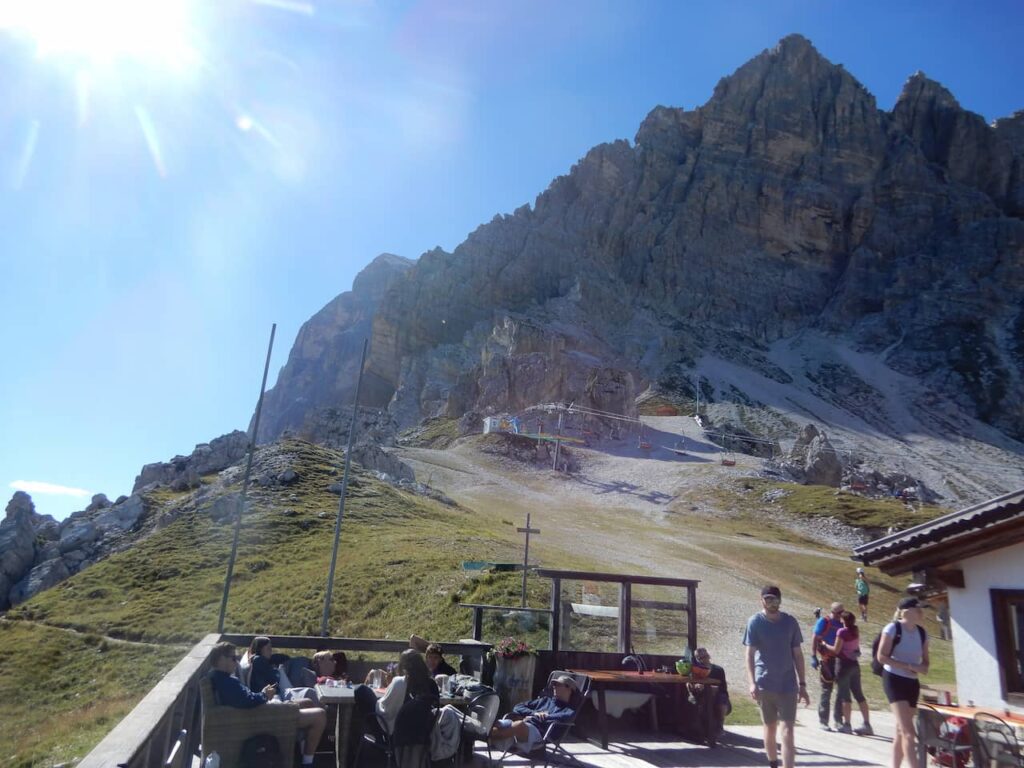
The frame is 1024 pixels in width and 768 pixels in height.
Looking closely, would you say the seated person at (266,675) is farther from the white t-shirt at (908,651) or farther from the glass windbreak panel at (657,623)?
the white t-shirt at (908,651)

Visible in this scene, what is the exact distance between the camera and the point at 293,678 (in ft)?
28.7

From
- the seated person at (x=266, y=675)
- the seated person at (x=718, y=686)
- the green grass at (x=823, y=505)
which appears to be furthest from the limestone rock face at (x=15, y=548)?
the green grass at (x=823, y=505)

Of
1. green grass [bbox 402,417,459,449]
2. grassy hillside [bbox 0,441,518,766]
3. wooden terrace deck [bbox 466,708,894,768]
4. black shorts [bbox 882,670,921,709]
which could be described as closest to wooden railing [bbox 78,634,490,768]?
wooden terrace deck [bbox 466,708,894,768]

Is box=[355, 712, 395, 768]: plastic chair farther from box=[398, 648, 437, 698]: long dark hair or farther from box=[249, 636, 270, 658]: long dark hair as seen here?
box=[249, 636, 270, 658]: long dark hair

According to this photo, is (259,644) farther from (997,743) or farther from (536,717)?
(997,743)

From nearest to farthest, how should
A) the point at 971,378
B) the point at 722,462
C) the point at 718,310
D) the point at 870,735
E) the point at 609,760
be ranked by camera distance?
the point at 609,760 < the point at 870,735 < the point at 722,462 < the point at 971,378 < the point at 718,310

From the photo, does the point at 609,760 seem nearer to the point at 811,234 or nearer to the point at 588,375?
the point at 588,375

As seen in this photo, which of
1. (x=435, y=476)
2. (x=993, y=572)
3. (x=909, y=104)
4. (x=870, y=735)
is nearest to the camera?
(x=993, y=572)

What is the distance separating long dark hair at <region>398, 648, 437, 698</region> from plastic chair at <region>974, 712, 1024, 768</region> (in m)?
5.77

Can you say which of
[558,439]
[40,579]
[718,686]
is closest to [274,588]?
[40,579]

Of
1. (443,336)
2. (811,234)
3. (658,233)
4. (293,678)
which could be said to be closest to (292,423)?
(443,336)

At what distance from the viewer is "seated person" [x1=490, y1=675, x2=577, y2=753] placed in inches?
283

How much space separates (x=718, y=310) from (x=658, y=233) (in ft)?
74.0

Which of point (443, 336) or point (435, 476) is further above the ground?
point (443, 336)
